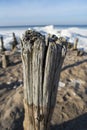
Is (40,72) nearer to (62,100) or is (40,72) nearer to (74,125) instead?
(74,125)

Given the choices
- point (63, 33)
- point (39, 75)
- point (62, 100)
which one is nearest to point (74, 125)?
point (62, 100)

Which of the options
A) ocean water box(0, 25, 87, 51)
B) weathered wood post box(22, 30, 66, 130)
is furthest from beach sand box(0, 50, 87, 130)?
ocean water box(0, 25, 87, 51)

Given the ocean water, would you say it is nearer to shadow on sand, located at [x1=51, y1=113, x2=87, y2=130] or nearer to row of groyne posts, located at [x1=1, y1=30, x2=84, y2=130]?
shadow on sand, located at [x1=51, y1=113, x2=87, y2=130]

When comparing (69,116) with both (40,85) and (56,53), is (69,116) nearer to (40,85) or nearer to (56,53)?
(40,85)

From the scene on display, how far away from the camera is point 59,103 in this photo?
6.70 m

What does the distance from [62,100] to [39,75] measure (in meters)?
3.52

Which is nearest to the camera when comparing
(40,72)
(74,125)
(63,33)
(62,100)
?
(40,72)

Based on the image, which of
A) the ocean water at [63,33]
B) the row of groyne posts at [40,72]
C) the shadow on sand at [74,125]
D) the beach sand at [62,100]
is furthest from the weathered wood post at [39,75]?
the ocean water at [63,33]

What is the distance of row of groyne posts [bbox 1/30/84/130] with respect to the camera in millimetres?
3312

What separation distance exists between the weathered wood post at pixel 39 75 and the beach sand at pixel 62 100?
66.8 inches

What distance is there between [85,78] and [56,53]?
5.71 metres

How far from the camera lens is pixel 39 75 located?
354 centimetres

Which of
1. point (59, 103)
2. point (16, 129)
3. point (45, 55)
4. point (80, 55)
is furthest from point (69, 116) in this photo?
point (80, 55)

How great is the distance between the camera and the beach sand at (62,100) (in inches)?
227
